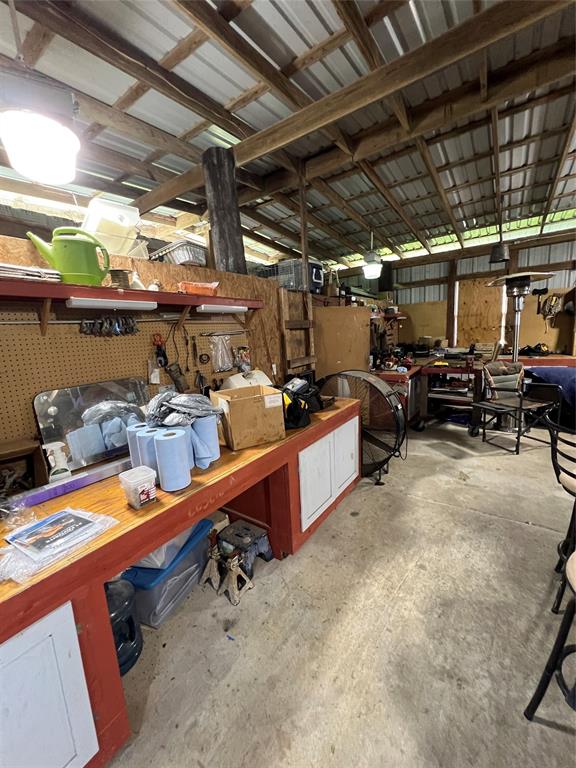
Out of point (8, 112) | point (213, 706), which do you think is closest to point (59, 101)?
point (8, 112)

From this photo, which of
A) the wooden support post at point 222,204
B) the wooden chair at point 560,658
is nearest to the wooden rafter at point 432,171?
the wooden support post at point 222,204

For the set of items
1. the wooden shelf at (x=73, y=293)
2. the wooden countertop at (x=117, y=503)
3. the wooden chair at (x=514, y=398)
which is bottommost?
the wooden chair at (x=514, y=398)

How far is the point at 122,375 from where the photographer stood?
5.38ft

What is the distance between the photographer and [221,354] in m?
2.17

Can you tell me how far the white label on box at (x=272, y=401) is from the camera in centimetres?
172

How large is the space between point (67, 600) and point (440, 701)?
143 cm

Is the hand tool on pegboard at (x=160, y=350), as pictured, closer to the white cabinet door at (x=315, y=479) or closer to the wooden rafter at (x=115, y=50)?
the white cabinet door at (x=315, y=479)

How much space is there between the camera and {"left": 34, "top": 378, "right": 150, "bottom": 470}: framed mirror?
136 cm

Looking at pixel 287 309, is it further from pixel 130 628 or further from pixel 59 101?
pixel 130 628

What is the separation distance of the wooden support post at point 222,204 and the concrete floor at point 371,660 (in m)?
2.30

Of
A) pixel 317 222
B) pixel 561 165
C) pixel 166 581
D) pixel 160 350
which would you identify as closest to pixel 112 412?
pixel 160 350

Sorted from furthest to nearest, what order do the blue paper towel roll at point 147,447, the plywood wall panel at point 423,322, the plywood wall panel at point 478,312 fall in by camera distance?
1. the plywood wall panel at point 423,322
2. the plywood wall panel at point 478,312
3. the blue paper towel roll at point 147,447

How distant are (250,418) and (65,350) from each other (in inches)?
38.8

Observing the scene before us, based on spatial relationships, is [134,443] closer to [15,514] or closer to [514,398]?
[15,514]
